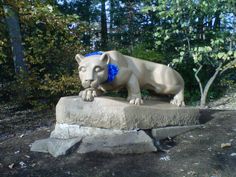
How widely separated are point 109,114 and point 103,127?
0.18 m

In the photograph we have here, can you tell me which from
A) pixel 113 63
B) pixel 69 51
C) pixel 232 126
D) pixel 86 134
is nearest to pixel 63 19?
pixel 69 51

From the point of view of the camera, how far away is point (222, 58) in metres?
8.10

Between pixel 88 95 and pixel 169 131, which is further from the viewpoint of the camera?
pixel 169 131

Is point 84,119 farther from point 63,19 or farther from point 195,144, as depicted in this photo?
point 63,19

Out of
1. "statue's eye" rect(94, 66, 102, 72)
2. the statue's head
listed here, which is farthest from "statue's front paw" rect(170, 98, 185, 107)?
"statue's eye" rect(94, 66, 102, 72)

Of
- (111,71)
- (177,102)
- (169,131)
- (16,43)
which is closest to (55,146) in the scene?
(111,71)

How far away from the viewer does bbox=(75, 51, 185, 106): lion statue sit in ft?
13.1

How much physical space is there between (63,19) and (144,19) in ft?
15.2

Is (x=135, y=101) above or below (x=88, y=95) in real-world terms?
below

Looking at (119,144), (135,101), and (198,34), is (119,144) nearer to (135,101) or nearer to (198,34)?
(135,101)

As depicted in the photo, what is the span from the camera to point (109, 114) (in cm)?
396

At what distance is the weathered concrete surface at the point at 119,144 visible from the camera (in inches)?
150

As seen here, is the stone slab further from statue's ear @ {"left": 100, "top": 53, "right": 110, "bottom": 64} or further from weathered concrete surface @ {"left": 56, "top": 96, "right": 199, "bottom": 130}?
statue's ear @ {"left": 100, "top": 53, "right": 110, "bottom": 64}

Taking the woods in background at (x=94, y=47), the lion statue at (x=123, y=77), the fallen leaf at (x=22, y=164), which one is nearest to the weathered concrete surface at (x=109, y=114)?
the lion statue at (x=123, y=77)
